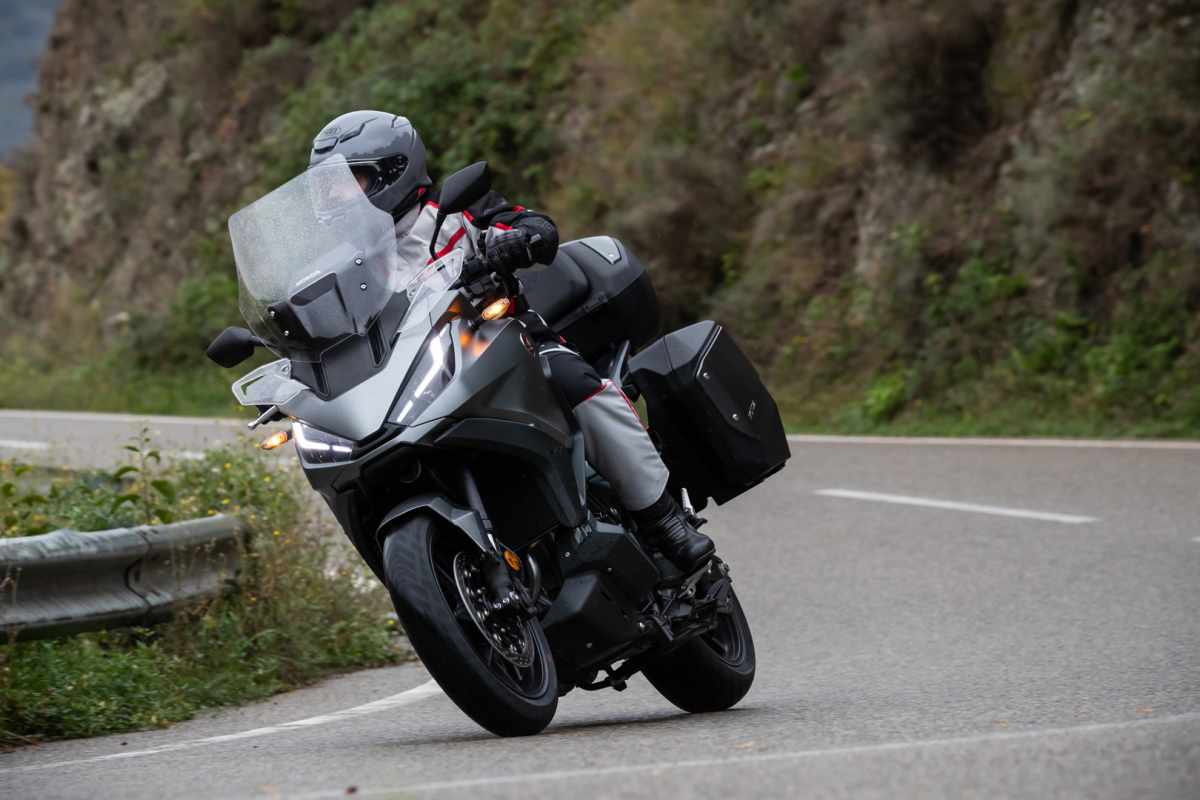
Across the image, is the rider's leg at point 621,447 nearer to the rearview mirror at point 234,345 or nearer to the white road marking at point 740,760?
the rearview mirror at point 234,345

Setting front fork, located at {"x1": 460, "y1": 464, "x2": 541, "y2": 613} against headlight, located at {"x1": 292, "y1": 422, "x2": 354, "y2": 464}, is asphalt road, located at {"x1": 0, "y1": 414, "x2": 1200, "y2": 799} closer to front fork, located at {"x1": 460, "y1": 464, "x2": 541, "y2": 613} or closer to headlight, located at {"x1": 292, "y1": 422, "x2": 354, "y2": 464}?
front fork, located at {"x1": 460, "y1": 464, "x2": 541, "y2": 613}

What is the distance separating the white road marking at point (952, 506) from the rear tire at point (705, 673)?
4.64m

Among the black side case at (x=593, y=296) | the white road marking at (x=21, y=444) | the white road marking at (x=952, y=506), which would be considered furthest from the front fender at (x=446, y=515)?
the white road marking at (x=21, y=444)

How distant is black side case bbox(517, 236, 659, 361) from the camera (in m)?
5.93

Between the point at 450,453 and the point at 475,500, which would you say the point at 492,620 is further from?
the point at 450,453

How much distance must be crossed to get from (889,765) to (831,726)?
1233mm

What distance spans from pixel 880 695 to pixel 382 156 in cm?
244

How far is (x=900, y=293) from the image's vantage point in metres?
18.0

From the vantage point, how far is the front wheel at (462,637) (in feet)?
15.4

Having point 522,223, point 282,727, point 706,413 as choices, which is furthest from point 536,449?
point 282,727

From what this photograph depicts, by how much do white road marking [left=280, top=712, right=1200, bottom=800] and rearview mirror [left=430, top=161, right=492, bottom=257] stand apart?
165 cm

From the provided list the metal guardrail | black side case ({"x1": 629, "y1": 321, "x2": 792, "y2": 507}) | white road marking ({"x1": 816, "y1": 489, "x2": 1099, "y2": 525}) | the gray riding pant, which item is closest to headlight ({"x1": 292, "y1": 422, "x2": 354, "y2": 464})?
the gray riding pant

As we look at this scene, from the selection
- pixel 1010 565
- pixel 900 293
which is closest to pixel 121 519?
pixel 1010 565

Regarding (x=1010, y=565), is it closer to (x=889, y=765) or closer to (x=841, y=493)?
(x=841, y=493)
